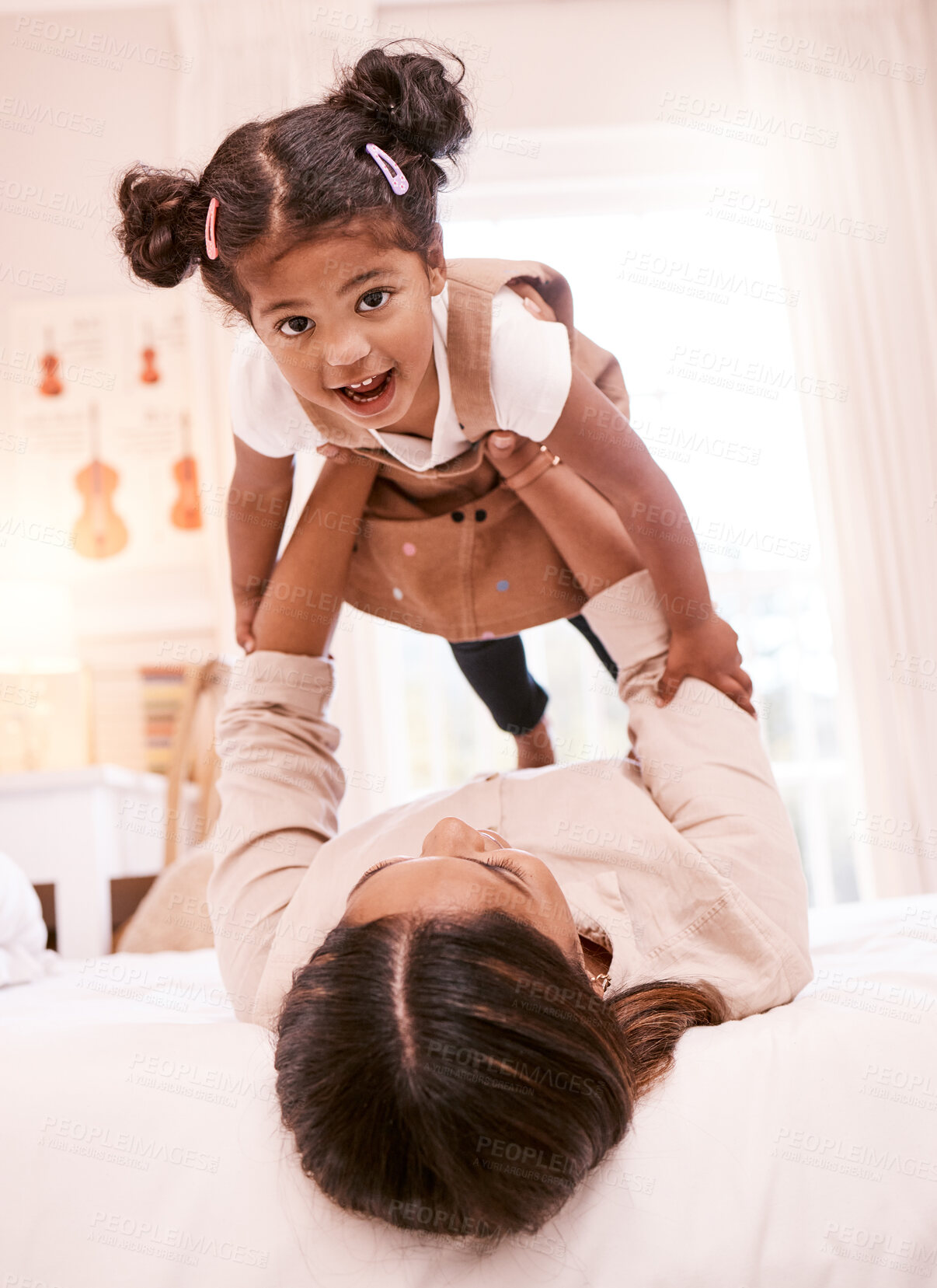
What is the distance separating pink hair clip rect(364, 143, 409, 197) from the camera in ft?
3.50

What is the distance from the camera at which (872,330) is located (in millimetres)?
3254

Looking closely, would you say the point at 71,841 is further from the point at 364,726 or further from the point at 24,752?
the point at 364,726

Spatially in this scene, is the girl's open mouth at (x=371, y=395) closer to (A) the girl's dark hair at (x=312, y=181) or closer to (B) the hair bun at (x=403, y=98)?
(A) the girl's dark hair at (x=312, y=181)

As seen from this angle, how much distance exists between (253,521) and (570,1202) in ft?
3.08

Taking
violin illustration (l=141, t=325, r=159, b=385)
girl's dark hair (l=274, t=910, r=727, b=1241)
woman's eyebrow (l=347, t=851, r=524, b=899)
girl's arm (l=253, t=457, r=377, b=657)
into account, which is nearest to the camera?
girl's dark hair (l=274, t=910, r=727, b=1241)

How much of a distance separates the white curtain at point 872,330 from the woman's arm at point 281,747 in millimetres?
2160

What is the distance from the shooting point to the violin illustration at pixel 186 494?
3201 millimetres

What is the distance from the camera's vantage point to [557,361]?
1.21 m

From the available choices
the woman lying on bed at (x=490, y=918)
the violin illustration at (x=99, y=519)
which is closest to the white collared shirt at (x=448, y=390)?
the woman lying on bed at (x=490, y=918)

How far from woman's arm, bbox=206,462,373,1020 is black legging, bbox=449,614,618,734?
0.87 ft

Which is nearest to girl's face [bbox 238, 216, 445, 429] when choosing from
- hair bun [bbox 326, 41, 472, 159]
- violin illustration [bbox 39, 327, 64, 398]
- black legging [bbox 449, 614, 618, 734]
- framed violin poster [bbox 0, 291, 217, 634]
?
hair bun [bbox 326, 41, 472, 159]

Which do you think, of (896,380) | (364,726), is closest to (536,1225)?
(364,726)

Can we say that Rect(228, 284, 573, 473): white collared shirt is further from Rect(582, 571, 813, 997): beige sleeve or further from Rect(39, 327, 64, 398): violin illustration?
Rect(39, 327, 64, 398): violin illustration

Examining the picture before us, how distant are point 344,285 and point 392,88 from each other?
248 millimetres
